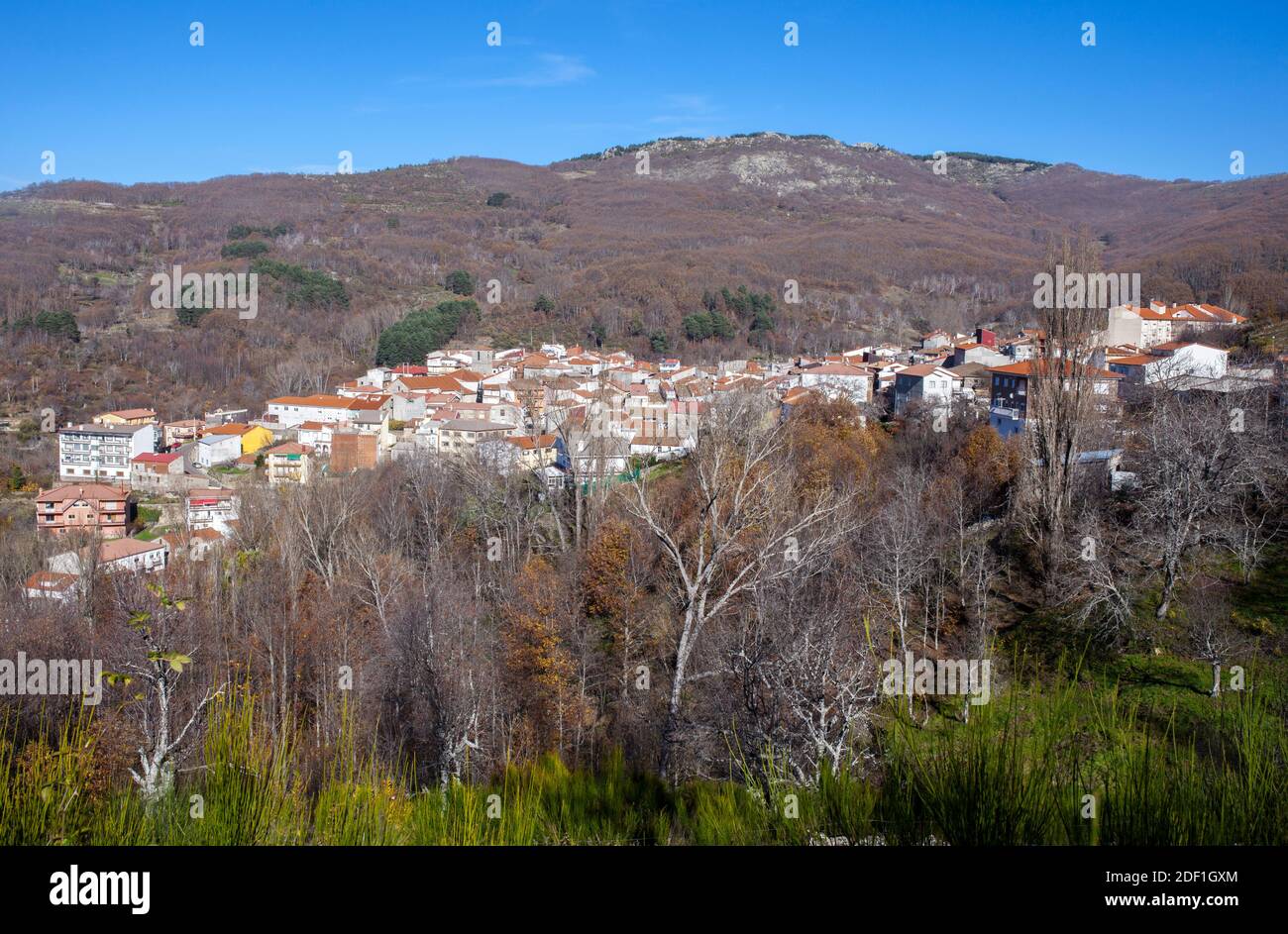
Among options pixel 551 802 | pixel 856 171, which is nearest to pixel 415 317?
pixel 551 802

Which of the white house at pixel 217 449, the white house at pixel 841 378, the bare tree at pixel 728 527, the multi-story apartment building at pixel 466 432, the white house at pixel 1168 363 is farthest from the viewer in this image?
the white house at pixel 217 449

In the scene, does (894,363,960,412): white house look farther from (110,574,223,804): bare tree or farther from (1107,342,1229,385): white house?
(110,574,223,804): bare tree

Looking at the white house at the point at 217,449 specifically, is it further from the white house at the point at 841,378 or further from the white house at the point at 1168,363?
the white house at the point at 1168,363

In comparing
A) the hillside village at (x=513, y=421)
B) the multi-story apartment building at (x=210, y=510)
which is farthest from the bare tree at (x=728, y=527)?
the multi-story apartment building at (x=210, y=510)

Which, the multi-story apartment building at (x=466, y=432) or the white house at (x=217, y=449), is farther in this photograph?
the white house at (x=217, y=449)

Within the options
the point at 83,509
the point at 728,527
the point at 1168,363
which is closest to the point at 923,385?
the point at 1168,363

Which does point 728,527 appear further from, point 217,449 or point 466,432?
point 217,449

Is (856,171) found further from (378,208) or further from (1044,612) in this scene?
(1044,612)

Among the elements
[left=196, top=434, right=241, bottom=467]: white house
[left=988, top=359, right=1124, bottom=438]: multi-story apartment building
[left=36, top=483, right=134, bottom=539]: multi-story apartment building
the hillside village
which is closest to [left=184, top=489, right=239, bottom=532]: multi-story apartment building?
the hillside village
